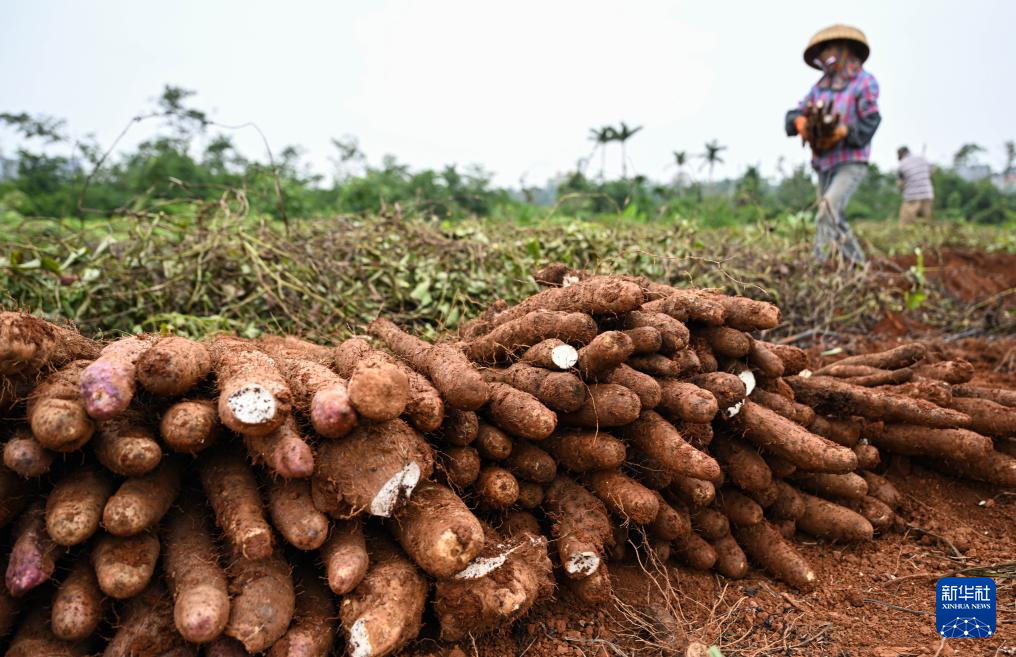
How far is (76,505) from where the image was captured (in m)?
1.48

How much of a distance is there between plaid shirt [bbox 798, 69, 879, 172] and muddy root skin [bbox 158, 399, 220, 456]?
20.6 feet

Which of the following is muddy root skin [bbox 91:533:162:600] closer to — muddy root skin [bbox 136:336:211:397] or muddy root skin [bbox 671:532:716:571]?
muddy root skin [bbox 136:336:211:397]

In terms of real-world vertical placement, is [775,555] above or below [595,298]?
below

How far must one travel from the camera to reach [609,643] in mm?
1827

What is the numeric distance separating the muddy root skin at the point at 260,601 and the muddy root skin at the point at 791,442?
5.21ft

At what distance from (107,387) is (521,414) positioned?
108 centimetres

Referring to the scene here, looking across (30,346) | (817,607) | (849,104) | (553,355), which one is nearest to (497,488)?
(553,355)

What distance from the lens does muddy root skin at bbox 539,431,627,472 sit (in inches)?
77.1

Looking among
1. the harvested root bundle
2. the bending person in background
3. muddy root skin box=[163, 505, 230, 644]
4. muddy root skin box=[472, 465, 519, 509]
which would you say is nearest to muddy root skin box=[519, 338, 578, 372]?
the harvested root bundle

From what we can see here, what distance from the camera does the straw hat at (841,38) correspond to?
19.9 ft

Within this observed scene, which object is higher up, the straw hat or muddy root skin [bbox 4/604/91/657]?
the straw hat

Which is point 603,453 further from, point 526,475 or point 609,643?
point 609,643

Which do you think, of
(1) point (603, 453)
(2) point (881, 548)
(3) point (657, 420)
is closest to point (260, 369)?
(1) point (603, 453)

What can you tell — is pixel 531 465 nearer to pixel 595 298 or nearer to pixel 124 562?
pixel 595 298
